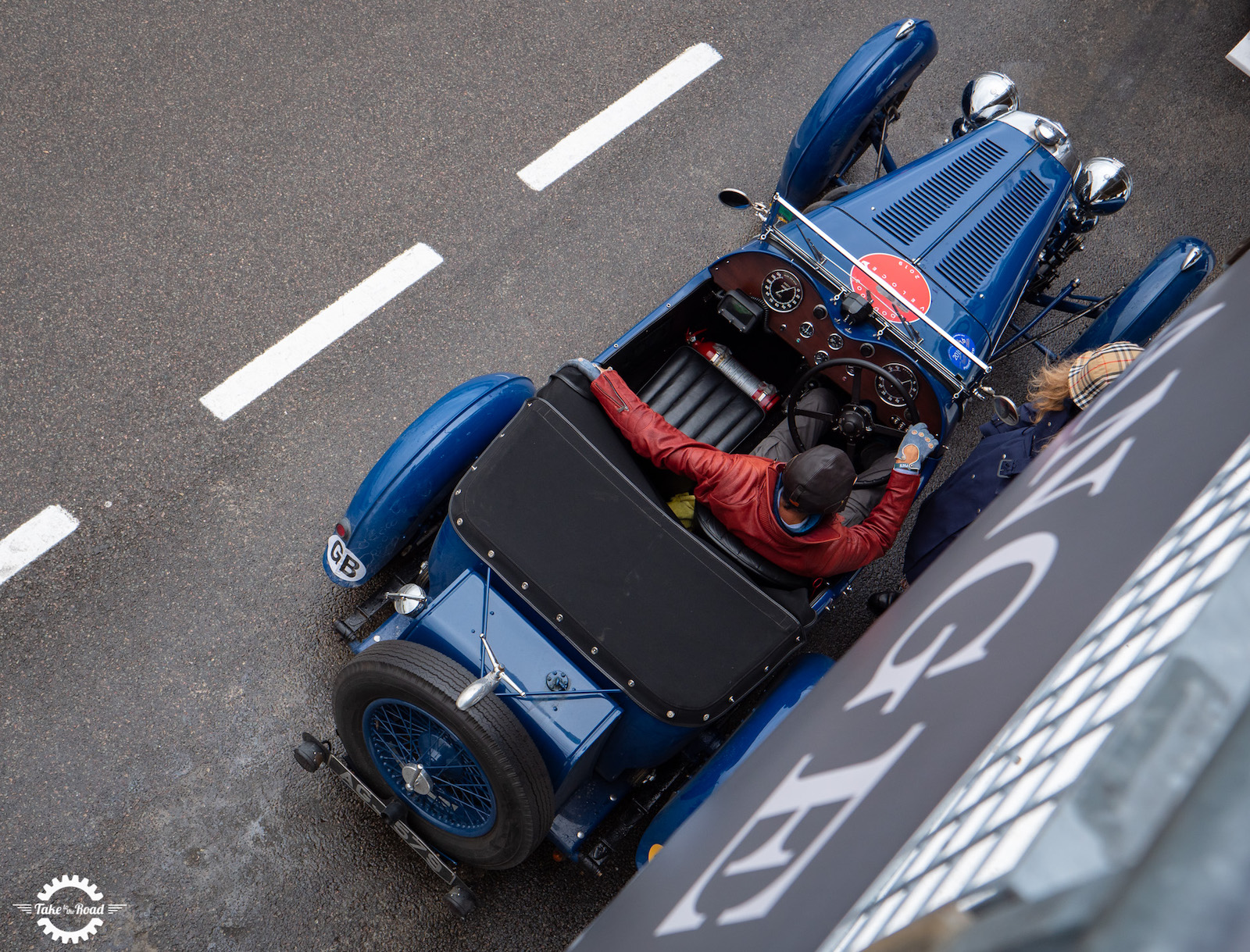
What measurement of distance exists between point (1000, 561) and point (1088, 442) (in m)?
0.36

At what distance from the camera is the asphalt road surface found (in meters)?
3.51

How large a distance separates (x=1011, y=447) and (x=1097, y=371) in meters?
0.41

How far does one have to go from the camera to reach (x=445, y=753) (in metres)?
2.86

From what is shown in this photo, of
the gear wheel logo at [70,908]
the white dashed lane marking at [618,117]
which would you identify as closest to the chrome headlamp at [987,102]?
the white dashed lane marking at [618,117]

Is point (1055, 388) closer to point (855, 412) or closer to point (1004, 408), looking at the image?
point (1004, 408)

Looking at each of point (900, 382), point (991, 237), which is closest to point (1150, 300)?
point (991, 237)

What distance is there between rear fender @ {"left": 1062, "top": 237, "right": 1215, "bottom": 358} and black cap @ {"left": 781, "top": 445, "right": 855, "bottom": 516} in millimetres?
2183

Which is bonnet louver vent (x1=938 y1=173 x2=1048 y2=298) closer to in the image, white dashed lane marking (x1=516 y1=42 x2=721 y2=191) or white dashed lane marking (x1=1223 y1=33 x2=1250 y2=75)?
white dashed lane marking (x1=516 y1=42 x2=721 y2=191)

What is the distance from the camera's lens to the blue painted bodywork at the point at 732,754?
122 inches

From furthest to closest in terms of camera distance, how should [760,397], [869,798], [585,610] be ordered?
[760,397], [585,610], [869,798]

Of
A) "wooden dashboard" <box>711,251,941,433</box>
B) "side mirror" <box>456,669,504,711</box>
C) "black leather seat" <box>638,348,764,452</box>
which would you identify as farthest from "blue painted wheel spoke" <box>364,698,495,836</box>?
"wooden dashboard" <box>711,251,941,433</box>

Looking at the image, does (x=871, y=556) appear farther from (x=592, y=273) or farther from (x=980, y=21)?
(x=980, y=21)

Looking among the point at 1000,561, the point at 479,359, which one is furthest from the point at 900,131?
the point at 1000,561

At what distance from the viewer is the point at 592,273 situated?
4.82 metres
